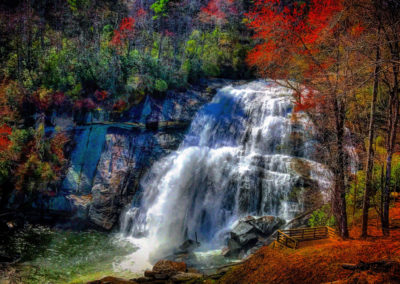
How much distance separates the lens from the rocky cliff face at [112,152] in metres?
18.6

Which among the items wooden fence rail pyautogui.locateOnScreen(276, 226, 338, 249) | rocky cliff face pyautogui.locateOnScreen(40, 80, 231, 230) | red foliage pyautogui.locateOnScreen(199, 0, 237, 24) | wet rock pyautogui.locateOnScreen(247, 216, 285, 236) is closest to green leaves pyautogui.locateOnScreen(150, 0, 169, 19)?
red foliage pyautogui.locateOnScreen(199, 0, 237, 24)

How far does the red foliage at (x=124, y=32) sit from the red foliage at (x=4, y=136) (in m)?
12.3

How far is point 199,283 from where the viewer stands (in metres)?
8.55

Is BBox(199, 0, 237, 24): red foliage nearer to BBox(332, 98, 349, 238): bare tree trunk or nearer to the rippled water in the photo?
the rippled water

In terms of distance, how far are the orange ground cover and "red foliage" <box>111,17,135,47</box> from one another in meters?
24.6

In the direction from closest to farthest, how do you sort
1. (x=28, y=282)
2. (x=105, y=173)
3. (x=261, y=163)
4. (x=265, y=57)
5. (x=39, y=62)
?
(x=28, y=282) → (x=261, y=163) → (x=105, y=173) → (x=39, y=62) → (x=265, y=57)

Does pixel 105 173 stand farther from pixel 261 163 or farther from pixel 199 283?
pixel 199 283

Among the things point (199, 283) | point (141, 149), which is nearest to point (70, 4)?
point (141, 149)

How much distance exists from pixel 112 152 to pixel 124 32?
15.2m

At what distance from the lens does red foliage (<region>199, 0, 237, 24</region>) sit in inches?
1236

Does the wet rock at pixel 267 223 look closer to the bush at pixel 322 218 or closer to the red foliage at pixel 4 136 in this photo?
the bush at pixel 322 218

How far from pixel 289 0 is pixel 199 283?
107 feet

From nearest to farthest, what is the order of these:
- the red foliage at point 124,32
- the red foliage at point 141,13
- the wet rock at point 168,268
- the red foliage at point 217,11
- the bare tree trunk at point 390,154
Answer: the bare tree trunk at point 390,154, the wet rock at point 168,268, the red foliage at point 124,32, the red foliage at point 217,11, the red foliage at point 141,13

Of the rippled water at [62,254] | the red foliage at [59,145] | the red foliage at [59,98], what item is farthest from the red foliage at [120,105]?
the rippled water at [62,254]
